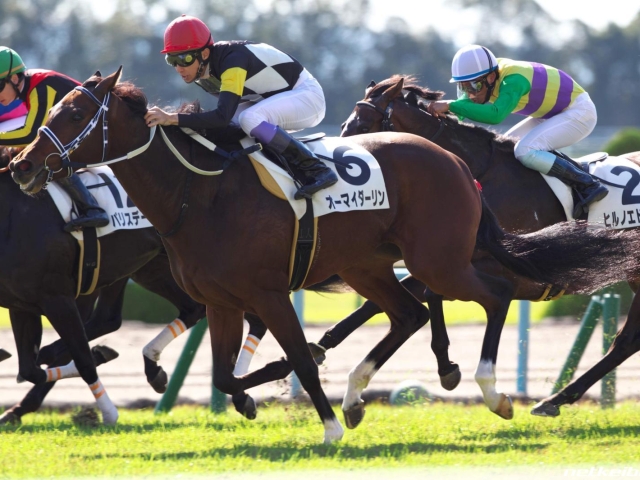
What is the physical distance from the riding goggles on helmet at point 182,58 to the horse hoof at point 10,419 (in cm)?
299

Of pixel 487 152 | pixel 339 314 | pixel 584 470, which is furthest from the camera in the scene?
pixel 339 314

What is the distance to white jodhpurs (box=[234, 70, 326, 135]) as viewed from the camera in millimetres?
6277

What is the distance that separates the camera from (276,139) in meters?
6.20

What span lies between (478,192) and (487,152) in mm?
1050

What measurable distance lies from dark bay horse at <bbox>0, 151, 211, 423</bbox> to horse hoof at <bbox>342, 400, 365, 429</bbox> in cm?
170

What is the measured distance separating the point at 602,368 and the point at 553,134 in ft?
5.59

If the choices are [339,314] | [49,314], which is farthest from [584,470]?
[339,314]

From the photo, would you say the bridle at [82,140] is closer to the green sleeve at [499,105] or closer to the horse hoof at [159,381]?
the green sleeve at [499,105]

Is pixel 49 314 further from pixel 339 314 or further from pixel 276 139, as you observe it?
pixel 339 314

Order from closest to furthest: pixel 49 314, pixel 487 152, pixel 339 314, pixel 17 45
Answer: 1. pixel 49 314
2. pixel 487 152
3. pixel 339 314
4. pixel 17 45

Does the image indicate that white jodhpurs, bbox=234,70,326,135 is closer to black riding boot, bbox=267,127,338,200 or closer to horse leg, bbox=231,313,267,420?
black riding boot, bbox=267,127,338,200

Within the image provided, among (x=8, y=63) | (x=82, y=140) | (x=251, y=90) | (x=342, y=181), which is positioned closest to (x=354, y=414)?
(x=342, y=181)

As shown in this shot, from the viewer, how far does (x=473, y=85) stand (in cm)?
767

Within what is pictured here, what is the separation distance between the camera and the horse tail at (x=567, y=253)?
6914mm
